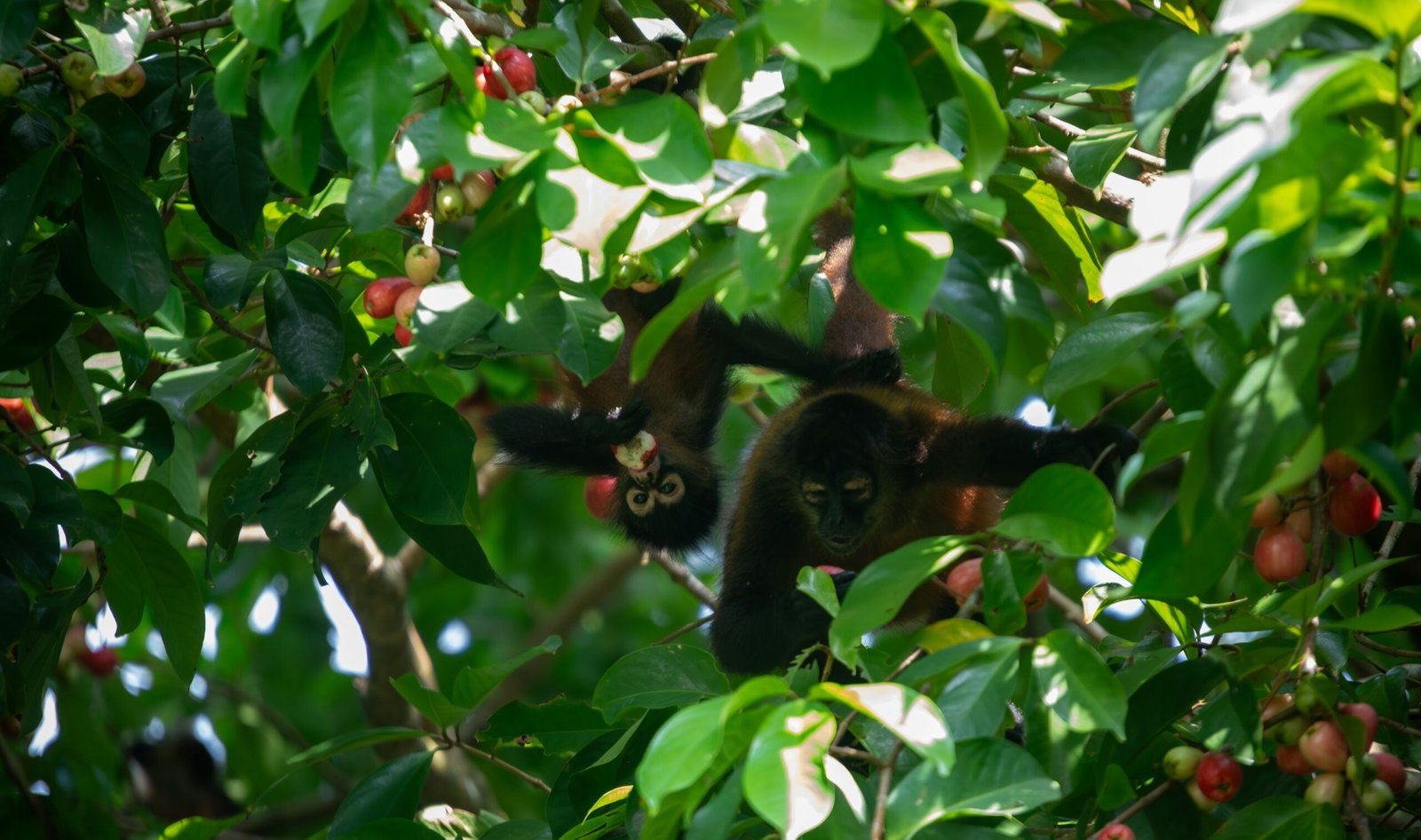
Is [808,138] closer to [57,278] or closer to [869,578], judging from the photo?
[869,578]

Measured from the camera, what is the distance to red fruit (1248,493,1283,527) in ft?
7.97

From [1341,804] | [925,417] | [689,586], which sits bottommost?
[689,586]

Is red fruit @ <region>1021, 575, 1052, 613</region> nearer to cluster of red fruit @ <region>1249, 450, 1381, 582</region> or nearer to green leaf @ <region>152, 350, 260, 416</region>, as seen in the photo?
cluster of red fruit @ <region>1249, 450, 1381, 582</region>

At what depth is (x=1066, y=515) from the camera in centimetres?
204

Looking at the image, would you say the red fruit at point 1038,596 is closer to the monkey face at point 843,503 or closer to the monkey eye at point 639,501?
the monkey face at point 843,503

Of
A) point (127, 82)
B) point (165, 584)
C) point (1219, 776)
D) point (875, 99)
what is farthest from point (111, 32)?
point (1219, 776)

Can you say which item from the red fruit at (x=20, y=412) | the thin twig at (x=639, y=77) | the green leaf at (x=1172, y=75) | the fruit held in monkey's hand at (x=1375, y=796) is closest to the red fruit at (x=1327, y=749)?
the fruit held in monkey's hand at (x=1375, y=796)

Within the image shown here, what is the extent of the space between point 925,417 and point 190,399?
226cm

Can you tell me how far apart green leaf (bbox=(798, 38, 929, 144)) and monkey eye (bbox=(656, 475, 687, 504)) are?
300 centimetres

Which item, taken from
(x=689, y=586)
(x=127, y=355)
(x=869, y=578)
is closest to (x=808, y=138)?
(x=869, y=578)

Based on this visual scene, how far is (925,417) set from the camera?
430 cm

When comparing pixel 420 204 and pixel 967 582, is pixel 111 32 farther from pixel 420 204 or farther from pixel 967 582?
pixel 967 582

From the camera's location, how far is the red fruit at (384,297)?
2783mm

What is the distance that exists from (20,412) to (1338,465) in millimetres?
3668
